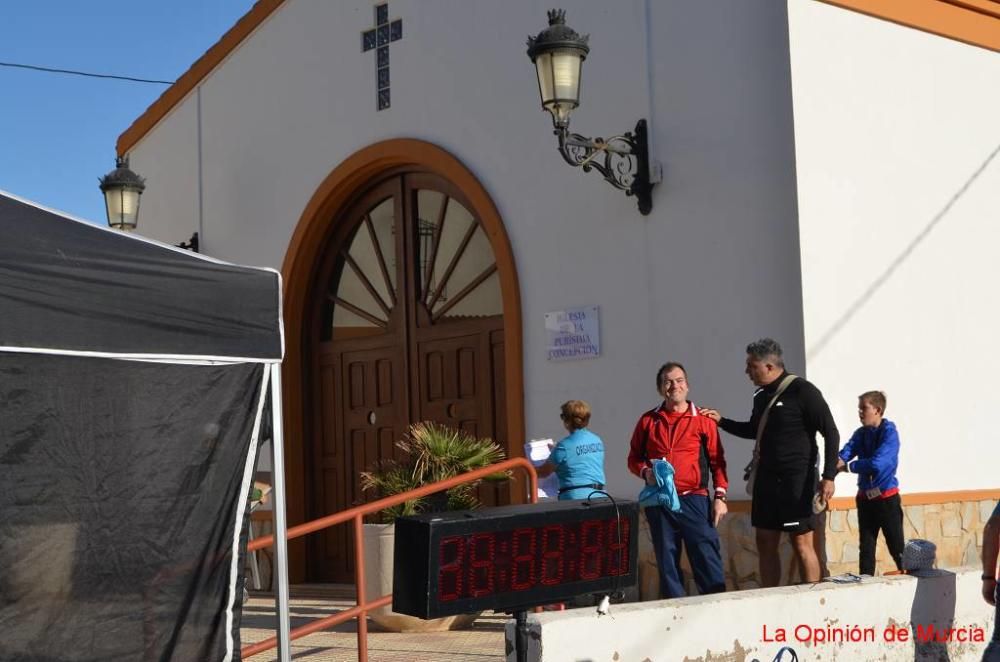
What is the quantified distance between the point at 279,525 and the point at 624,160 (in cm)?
426

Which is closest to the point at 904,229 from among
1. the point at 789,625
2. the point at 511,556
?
the point at 789,625

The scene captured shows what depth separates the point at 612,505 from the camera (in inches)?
219

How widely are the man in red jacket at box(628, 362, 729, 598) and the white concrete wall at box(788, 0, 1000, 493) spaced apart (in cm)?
132

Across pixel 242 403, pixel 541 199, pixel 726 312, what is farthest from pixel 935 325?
pixel 242 403

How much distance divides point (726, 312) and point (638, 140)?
53.4 inches

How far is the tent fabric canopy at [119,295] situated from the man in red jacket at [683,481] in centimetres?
233

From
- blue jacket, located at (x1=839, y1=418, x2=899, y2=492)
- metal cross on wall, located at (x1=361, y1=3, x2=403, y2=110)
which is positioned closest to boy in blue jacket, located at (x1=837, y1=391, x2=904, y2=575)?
blue jacket, located at (x1=839, y1=418, x2=899, y2=492)

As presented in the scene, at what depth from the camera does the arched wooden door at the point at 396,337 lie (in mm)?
10594

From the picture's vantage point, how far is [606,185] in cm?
935

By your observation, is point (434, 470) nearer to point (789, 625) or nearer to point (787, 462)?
point (787, 462)

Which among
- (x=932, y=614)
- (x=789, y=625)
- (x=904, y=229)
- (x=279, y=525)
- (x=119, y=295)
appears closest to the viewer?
(x=119, y=295)

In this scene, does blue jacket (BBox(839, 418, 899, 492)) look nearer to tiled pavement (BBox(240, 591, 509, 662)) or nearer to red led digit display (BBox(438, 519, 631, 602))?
tiled pavement (BBox(240, 591, 509, 662))

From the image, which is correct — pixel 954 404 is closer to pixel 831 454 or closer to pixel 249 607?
pixel 831 454

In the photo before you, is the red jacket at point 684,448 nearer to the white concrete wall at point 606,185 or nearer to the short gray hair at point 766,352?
the short gray hair at point 766,352
